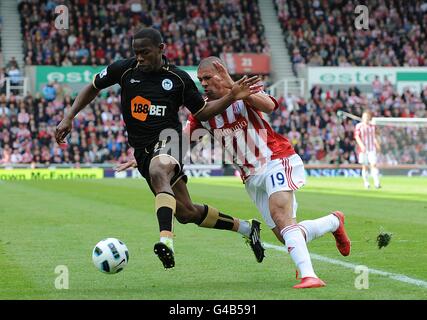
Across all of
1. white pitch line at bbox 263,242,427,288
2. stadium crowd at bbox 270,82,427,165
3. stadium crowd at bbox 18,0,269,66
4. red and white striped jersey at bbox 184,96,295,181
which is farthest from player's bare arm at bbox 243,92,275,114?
stadium crowd at bbox 18,0,269,66

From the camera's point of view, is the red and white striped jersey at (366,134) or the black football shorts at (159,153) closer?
the black football shorts at (159,153)

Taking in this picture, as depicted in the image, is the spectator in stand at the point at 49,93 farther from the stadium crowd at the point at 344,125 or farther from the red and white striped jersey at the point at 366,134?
the red and white striped jersey at the point at 366,134

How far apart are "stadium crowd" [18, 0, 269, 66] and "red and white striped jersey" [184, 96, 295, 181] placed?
31045mm

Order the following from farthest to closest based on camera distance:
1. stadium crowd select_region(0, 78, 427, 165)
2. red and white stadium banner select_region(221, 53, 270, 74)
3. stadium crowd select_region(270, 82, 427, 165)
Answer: red and white stadium banner select_region(221, 53, 270, 74)
stadium crowd select_region(270, 82, 427, 165)
stadium crowd select_region(0, 78, 427, 165)

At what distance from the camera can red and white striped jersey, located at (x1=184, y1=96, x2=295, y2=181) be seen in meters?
7.86

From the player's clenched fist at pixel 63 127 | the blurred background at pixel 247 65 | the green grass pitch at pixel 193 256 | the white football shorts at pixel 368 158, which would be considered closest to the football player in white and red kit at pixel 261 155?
the green grass pitch at pixel 193 256

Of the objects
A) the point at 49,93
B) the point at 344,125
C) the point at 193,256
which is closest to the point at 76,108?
the point at 193,256

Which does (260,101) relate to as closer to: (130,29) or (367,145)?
(367,145)

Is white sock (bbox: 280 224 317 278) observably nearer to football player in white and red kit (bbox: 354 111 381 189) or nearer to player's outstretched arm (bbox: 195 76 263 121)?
player's outstretched arm (bbox: 195 76 263 121)

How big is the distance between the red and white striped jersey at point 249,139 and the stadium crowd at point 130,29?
102 feet

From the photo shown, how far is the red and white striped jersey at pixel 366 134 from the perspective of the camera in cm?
2617

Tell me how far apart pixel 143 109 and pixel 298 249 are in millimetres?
1989

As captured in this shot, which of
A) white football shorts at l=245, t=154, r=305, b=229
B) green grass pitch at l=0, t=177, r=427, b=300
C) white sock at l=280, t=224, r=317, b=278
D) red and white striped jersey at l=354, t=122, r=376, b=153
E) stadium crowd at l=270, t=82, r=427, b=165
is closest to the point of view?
green grass pitch at l=0, t=177, r=427, b=300
